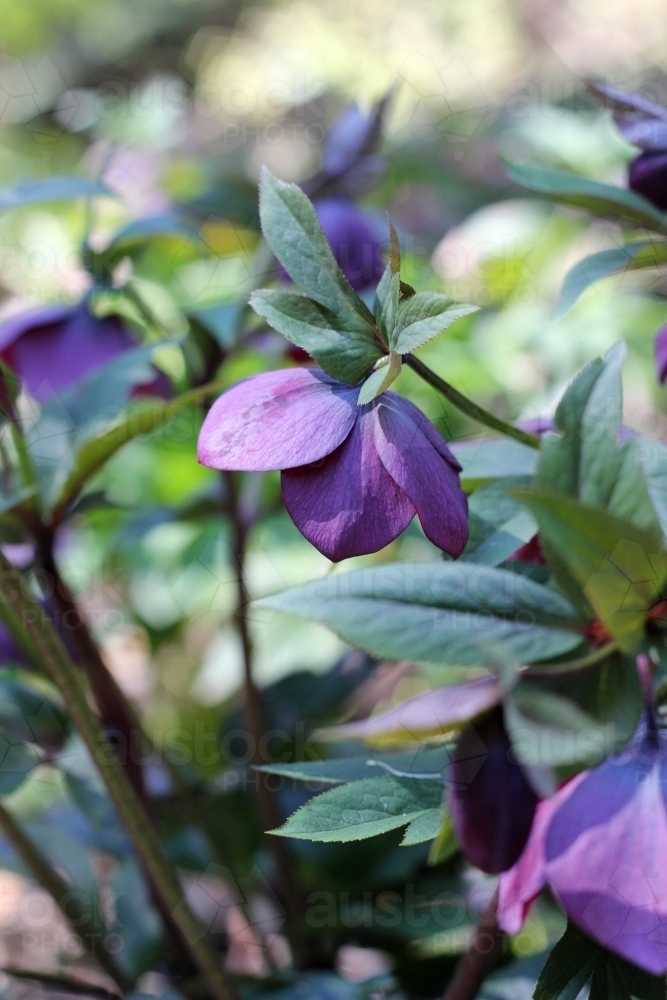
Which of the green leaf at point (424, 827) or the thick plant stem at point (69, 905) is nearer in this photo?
the green leaf at point (424, 827)

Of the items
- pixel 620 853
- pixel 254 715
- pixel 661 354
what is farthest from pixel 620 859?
pixel 254 715


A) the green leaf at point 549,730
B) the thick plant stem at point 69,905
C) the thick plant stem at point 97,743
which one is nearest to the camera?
the green leaf at point 549,730

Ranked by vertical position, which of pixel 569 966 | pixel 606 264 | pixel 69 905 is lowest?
pixel 69 905

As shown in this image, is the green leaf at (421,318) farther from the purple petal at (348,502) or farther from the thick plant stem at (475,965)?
the thick plant stem at (475,965)

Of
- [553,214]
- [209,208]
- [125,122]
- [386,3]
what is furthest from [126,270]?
[386,3]

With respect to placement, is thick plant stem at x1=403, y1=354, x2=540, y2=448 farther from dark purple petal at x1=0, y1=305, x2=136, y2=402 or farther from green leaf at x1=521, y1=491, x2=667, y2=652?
dark purple petal at x1=0, y1=305, x2=136, y2=402

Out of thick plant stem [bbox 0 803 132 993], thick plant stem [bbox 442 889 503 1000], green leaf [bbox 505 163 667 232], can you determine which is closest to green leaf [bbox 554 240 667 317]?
green leaf [bbox 505 163 667 232]

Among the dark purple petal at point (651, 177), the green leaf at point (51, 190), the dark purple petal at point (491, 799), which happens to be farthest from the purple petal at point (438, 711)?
the green leaf at point (51, 190)

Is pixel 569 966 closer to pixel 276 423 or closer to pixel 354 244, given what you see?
pixel 276 423
